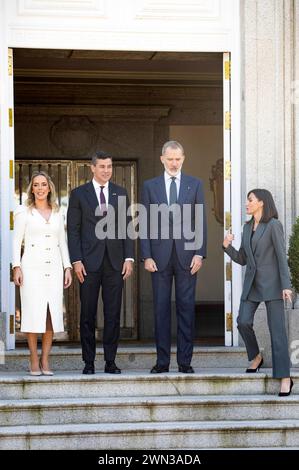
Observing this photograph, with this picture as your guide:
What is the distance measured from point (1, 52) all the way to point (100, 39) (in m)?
0.92

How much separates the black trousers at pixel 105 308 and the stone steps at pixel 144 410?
0.57 meters

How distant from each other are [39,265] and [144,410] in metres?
1.46

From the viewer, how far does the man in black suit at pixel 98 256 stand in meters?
9.34

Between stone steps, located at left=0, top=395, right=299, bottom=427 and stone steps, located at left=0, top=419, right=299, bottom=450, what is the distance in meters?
0.12

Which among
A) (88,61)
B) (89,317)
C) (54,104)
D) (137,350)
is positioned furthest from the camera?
(54,104)

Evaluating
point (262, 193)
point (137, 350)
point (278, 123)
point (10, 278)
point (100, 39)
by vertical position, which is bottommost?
point (137, 350)

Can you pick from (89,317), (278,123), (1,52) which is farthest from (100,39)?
(89,317)

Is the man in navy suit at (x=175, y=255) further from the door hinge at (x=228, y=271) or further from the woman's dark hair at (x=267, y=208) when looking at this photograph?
the door hinge at (x=228, y=271)

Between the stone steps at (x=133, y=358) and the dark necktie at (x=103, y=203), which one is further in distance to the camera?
the stone steps at (x=133, y=358)

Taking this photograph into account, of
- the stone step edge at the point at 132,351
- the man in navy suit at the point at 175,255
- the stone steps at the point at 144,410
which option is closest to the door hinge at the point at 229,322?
the stone step edge at the point at 132,351

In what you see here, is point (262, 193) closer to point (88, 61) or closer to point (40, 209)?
point (40, 209)

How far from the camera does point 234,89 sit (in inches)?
422

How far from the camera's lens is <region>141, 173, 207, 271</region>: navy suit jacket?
9414mm

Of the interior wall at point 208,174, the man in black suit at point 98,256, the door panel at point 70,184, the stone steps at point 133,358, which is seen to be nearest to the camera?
the man in black suit at point 98,256
